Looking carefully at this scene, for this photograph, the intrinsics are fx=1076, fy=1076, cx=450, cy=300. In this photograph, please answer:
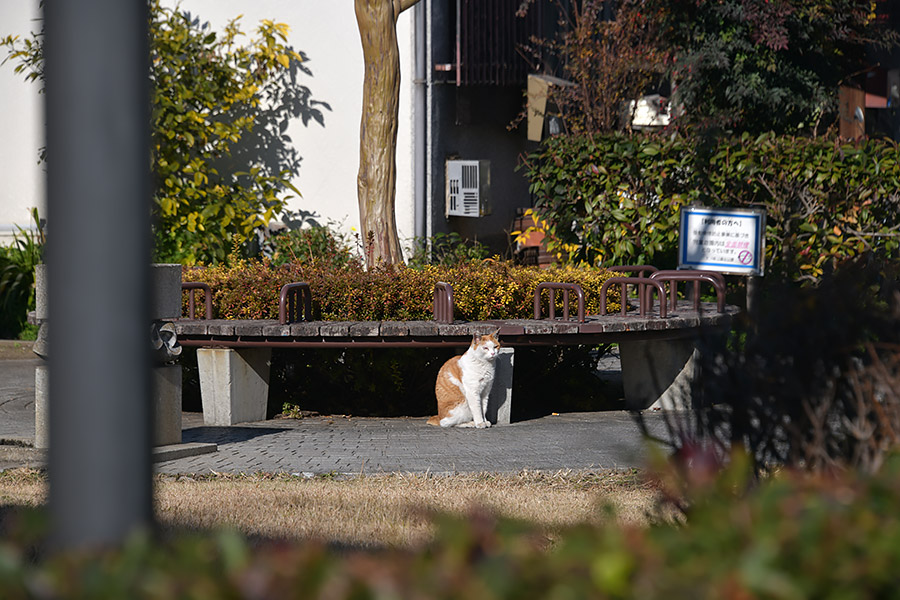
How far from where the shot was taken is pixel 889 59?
54.9 feet

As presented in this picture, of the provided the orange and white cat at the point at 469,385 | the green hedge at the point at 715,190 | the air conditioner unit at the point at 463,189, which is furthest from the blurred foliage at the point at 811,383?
the air conditioner unit at the point at 463,189

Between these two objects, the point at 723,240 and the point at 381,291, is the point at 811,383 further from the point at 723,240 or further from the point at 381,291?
the point at 381,291

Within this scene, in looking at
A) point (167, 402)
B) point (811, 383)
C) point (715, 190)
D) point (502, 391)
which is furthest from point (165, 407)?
point (715, 190)

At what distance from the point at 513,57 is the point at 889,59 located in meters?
6.47

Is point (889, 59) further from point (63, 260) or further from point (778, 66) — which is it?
point (63, 260)

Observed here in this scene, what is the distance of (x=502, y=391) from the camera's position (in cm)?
816

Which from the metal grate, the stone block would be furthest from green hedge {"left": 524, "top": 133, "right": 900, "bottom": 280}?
the stone block

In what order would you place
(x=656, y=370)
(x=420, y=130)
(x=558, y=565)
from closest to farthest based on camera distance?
(x=558, y=565)
(x=656, y=370)
(x=420, y=130)

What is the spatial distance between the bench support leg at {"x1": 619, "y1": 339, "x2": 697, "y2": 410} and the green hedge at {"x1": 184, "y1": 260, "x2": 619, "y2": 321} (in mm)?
520

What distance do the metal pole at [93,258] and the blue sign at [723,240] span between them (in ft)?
22.8

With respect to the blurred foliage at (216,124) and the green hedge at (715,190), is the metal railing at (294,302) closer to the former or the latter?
the green hedge at (715,190)

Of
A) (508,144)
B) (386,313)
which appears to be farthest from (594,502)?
(508,144)

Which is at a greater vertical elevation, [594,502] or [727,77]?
[727,77]

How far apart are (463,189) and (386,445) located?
6942 mm
